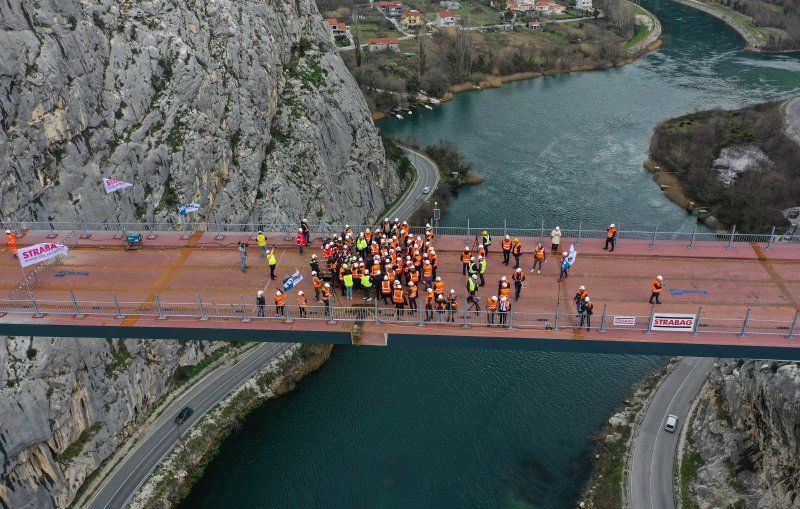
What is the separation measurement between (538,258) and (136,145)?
3710 cm

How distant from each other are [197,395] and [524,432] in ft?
85.6

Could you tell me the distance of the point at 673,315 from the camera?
27.1 m

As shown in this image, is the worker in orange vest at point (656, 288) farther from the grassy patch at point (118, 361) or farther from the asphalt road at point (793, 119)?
the asphalt road at point (793, 119)

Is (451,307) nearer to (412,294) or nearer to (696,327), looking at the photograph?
(412,294)

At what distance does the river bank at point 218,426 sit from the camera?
41.8 m

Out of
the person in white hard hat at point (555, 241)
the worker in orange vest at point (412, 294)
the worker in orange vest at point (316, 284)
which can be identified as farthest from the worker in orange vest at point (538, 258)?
the worker in orange vest at point (316, 284)

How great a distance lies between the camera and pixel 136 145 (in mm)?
52156

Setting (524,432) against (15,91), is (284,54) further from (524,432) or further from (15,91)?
(524,432)

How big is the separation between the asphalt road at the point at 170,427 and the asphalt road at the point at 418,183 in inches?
1094

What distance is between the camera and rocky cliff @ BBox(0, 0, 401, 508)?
40250 millimetres

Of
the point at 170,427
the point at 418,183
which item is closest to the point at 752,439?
the point at 170,427

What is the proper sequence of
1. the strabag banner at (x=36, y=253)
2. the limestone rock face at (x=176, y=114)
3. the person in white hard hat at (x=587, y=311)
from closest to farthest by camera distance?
the person in white hard hat at (x=587, y=311), the strabag banner at (x=36, y=253), the limestone rock face at (x=176, y=114)

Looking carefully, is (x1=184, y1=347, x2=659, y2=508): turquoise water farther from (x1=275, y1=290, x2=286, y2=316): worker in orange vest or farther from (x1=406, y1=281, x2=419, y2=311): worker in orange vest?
(x1=275, y1=290, x2=286, y2=316): worker in orange vest

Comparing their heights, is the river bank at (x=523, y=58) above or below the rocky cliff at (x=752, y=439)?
above
